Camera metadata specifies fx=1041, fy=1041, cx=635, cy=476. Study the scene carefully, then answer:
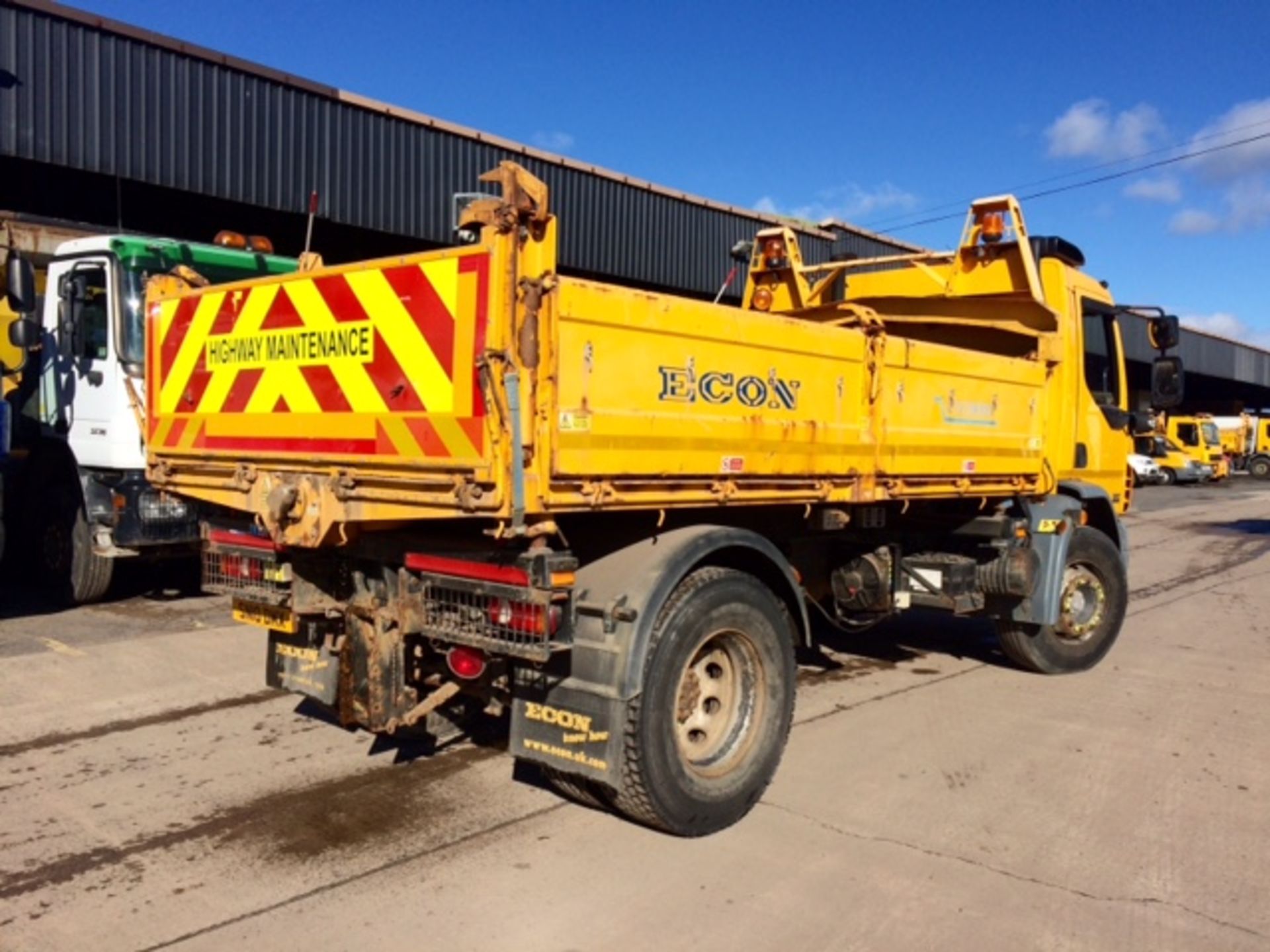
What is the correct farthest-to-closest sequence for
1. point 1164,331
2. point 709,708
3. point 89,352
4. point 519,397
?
point 89,352, point 1164,331, point 709,708, point 519,397

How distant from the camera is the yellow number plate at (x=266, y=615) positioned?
4.89 metres

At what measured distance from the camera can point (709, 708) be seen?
4676 millimetres

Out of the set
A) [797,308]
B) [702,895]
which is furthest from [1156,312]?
[702,895]

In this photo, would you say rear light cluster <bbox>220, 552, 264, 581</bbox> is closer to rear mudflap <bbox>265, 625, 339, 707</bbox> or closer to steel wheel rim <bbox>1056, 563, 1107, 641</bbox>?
rear mudflap <bbox>265, 625, 339, 707</bbox>

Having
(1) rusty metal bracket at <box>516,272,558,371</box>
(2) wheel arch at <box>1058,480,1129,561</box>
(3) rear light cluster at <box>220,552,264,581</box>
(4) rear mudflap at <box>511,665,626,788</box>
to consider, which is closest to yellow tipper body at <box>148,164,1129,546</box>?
(1) rusty metal bracket at <box>516,272,558,371</box>

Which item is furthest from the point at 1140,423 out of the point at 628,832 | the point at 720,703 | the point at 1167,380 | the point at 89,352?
the point at 89,352

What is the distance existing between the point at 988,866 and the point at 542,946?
6.12ft

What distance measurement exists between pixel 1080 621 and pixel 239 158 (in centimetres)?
1088

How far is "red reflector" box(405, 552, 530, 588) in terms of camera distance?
12.7 ft

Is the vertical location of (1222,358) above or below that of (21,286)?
above

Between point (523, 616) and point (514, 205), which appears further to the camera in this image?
point (523, 616)

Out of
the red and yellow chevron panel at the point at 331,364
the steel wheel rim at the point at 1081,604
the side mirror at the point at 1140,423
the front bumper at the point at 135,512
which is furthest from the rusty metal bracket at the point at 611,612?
the side mirror at the point at 1140,423

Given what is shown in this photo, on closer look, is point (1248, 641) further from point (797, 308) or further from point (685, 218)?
point (685, 218)

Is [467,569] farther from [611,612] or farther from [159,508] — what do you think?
[159,508]
